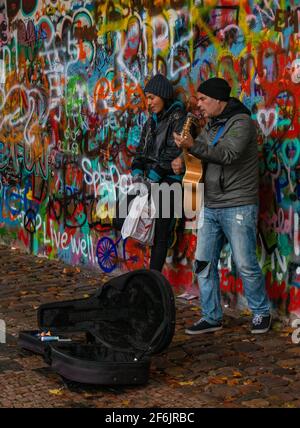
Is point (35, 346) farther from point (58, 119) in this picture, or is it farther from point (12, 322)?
point (58, 119)

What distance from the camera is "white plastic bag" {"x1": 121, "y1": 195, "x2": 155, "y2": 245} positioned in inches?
298

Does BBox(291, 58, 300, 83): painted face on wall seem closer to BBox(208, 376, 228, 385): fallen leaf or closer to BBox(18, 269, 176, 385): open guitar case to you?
BBox(18, 269, 176, 385): open guitar case

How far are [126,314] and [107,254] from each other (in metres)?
3.33

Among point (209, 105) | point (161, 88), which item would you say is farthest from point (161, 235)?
point (209, 105)

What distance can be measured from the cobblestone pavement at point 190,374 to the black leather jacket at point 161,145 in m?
1.29

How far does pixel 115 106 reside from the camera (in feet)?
29.7

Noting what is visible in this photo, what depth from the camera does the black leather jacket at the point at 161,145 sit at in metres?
7.52

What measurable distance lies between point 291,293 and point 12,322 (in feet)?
8.01

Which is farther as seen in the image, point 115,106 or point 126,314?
point 115,106

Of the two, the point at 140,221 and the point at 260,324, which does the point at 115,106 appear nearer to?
the point at 140,221

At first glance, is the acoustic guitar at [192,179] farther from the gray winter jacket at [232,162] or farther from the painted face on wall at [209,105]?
the painted face on wall at [209,105]

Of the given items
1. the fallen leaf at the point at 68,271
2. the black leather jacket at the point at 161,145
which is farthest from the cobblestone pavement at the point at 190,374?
the fallen leaf at the point at 68,271

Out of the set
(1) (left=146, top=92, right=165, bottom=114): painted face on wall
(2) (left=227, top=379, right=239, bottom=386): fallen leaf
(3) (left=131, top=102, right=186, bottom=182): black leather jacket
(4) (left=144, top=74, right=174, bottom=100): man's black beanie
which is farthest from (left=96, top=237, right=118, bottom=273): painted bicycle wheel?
(2) (left=227, top=379, right=239, bottom=386): fallen leaf
